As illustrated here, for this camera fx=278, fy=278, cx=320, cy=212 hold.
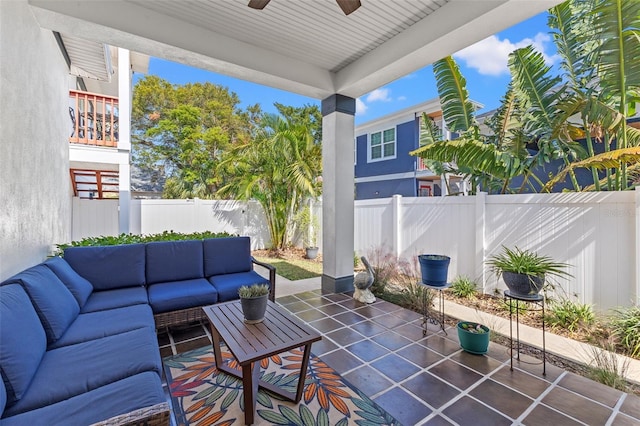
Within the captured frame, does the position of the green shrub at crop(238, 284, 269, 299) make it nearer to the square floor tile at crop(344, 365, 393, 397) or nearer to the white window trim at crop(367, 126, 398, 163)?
the square floor tile at crop(344, 365, 393, 397)

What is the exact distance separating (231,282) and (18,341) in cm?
213

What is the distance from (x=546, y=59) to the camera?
4312 mm

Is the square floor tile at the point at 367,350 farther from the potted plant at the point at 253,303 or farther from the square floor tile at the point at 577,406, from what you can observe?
the square floor tile at the point at 577,406

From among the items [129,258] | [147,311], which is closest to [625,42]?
[147,311]

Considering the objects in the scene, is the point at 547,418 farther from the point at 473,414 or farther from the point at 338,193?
the point at 338,193

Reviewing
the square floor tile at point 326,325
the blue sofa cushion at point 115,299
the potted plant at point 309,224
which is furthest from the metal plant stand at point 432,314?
the potted plant at point 309,224

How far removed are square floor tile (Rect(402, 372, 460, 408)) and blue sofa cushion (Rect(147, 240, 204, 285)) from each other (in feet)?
9.71

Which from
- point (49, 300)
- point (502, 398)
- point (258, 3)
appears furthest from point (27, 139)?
point (502, 398)

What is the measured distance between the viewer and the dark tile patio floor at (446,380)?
206 centimetres

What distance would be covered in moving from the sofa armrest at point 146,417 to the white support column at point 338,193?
365cm

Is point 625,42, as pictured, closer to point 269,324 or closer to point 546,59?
point 546,59

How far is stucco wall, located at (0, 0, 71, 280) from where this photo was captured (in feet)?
7.80

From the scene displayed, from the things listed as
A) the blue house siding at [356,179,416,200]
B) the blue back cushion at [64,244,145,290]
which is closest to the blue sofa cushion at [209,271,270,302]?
the blue back cushion at [64,244,145,290]

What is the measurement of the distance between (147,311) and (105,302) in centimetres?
55
